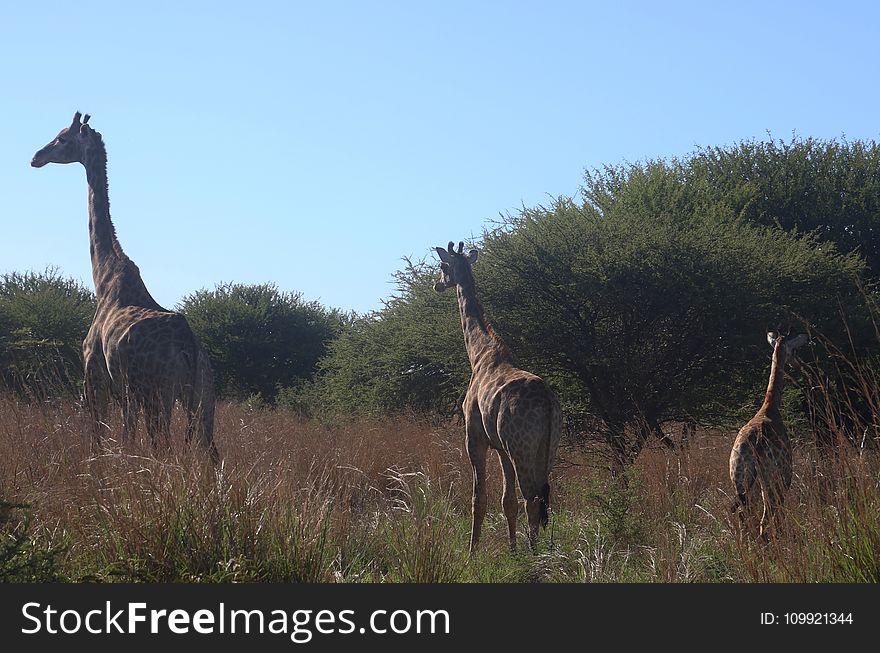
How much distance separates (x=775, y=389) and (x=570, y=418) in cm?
620

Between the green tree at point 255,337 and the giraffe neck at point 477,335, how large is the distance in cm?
1773

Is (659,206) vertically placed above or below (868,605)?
above

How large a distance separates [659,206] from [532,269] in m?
4.60

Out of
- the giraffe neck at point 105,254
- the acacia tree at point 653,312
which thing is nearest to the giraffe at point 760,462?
the giraffe neck at point 105,254

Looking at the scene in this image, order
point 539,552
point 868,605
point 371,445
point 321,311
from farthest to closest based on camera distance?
point 321,311 → point 371,445 → point 539,552 → point 868,605

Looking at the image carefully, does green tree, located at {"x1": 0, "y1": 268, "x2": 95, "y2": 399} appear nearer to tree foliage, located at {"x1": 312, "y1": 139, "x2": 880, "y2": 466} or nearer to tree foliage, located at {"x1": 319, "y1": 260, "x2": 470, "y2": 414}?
tree foliage, located at {"x1": 319, "y1": 260, "x2": 470, "y2": 414}

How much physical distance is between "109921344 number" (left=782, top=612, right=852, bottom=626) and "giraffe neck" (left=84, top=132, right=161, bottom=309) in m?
6.04

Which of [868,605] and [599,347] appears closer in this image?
[868,605]

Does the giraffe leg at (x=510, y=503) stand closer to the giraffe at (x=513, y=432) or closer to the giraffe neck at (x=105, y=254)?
the giraffe at (x=513, y=432)

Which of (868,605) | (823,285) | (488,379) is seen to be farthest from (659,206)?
(868,605)

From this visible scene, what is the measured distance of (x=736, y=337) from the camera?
13297 millimetres

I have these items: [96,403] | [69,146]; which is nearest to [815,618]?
[96,403]

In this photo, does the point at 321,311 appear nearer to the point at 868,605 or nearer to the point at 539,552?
the point at 539,552

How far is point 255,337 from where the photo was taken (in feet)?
96.3
